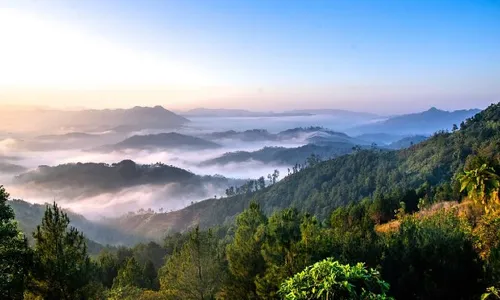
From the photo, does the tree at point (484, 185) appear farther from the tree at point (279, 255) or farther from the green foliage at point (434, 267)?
the tree at point (279, 255)

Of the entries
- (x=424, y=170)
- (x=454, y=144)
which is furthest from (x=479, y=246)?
(x=454, y=144)

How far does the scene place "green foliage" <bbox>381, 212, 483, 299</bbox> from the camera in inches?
862

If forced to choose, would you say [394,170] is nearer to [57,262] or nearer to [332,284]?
[57,262]

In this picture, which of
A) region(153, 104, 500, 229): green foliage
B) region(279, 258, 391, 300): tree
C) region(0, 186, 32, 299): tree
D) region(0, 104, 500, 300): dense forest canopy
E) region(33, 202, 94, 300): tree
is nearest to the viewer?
region(279, 258, 391, 300): tree

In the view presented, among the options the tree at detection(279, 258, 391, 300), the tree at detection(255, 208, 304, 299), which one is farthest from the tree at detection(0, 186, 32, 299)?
the tree at detection(255, 208, 304, 299)

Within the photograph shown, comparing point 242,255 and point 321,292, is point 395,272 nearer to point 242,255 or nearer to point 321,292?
point 242,255

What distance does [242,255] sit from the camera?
1041 inches

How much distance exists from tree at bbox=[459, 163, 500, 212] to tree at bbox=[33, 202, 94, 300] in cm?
3022

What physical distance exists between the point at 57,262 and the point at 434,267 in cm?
2155

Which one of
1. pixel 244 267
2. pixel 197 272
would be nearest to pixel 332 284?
pixel 244 267

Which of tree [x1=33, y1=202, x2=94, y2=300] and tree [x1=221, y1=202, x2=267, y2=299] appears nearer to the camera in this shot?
tree [x1=33, y1=202, x2=94, y2=300]

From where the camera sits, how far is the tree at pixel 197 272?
25.3 meters

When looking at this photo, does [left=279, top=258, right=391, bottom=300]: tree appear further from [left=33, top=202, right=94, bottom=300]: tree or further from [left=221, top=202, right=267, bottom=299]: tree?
[left=221, top=202, right=267, bottom=299]: tree

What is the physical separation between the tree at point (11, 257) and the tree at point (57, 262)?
0.53 metres
